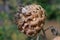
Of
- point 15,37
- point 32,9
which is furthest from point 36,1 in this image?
point 15,37

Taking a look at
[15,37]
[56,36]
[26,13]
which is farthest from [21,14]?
[15,37]

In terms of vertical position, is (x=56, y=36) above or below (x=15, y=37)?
above

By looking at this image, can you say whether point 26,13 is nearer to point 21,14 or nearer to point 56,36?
point 21,14

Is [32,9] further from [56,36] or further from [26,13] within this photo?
[56,36]

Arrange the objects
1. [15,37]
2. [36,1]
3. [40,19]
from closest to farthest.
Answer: [40,19]
[36,1]
[15,37]

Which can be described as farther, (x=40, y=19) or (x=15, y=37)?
(x=15, y=37)

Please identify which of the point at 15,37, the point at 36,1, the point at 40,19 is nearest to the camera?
the point at 40,19
